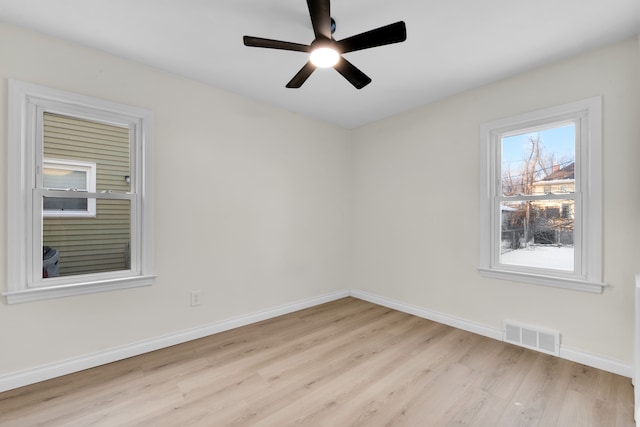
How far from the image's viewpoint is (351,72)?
2.04m

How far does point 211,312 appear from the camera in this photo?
9.80 feet

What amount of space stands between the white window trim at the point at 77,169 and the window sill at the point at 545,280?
365cm

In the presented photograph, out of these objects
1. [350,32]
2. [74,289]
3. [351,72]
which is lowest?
[74,289]

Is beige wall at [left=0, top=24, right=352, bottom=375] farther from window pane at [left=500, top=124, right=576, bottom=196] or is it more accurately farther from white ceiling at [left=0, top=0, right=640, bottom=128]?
window pane at [left=500, top=124, right=576, bottom=196]

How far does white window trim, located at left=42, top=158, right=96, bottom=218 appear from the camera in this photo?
223 cm

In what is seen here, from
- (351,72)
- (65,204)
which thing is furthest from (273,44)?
(65,204)

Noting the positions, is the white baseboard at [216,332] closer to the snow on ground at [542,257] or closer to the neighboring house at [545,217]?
the snow on ground at [542,257]

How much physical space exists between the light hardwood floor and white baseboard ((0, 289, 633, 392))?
0.06 metres

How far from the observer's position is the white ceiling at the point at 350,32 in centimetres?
187

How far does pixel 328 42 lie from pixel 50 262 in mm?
2604

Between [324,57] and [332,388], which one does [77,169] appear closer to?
[324,57]

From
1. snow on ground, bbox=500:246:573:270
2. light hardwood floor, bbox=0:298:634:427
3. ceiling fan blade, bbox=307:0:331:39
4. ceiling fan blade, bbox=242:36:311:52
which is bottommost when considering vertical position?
light hardwood floor, bbox=0:298:634:427

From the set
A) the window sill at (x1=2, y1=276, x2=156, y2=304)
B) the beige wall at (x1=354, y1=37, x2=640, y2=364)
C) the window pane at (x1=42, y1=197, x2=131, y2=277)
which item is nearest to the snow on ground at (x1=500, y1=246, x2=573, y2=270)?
the beige wall at (x1=354, y1=37, x2=640, y2=364)

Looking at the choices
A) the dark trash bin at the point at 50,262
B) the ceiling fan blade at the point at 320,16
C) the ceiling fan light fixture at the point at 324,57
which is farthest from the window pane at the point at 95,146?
the ceiling fan blade at the point at 320,16
